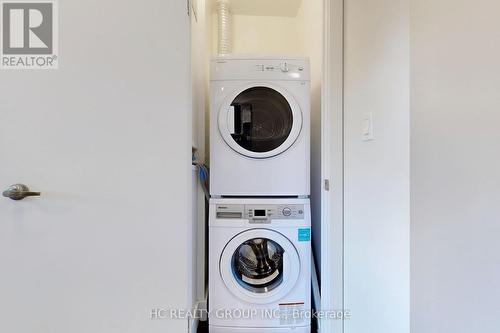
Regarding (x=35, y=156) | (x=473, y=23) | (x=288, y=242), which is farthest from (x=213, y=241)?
(x=473, y=23)

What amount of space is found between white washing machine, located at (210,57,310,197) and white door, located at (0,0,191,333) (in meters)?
0.47

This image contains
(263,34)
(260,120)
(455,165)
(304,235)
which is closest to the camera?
(455,165)

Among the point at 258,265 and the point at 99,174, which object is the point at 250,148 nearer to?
the point at 258,265

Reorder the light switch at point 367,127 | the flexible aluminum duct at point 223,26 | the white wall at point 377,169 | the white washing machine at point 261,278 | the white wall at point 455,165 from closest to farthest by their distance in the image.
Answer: the white wall at point 455,165 < the white wall at point 377,169 < the light switch at point 367,127 < the white washing machine at point 261,278 < the flexible aluminum duct at point 223,26

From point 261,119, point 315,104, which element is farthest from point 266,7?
point 261,119

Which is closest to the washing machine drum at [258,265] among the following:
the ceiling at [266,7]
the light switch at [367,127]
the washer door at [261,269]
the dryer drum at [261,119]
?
the washer door at [261,269]

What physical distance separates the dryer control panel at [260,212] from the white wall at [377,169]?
333 mm

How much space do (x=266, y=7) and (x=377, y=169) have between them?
2059 mm

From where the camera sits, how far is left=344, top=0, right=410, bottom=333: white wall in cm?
97

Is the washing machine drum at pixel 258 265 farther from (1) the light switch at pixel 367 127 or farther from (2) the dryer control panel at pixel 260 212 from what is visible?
(1) the light switch at pixel 367 127

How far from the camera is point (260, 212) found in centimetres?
167

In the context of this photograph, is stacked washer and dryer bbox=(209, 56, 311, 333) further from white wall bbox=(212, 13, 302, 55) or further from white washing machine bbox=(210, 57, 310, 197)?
white wall bbox=(212, 13, 302, 55)

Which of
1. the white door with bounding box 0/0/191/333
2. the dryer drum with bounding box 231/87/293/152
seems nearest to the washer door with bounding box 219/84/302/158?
the dryer drum with bounding box 231/87/293/152

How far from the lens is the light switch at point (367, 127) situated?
46.1 inches
